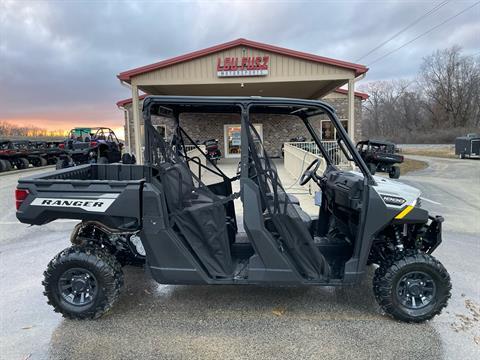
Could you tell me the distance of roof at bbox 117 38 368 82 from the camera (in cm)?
1138

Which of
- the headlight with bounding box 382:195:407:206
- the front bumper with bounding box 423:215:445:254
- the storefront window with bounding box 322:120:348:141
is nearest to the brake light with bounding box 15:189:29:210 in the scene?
the storefront window with bounding box 322:120:348:141

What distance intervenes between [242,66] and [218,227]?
9.82 m

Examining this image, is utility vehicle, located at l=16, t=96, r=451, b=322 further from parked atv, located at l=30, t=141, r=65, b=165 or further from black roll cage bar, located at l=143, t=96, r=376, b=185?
parked atv, located at l=30, t=141, r=65, b=165

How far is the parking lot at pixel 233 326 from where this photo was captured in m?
2.64

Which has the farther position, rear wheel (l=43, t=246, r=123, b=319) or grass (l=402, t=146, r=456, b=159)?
grass (l=402, t=146, r=456, b=159)

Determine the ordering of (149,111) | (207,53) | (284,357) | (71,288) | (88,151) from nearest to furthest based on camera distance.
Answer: (284,357) < (149,111) < (71,288) < (207,53) < (88,151)

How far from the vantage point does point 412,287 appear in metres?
3.04

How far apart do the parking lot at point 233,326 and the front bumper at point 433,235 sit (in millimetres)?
600

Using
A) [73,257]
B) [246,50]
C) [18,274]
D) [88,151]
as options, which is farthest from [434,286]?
[88,151]

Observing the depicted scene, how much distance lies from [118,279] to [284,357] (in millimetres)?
1614

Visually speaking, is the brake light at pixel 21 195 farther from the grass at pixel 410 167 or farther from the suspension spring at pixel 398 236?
the grass at pixel 410 167

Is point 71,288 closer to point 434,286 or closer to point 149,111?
point 149,111

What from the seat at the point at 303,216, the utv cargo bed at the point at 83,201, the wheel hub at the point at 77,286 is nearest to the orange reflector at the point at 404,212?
the seat at the point at 303,216

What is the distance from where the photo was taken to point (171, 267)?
9.92ft
